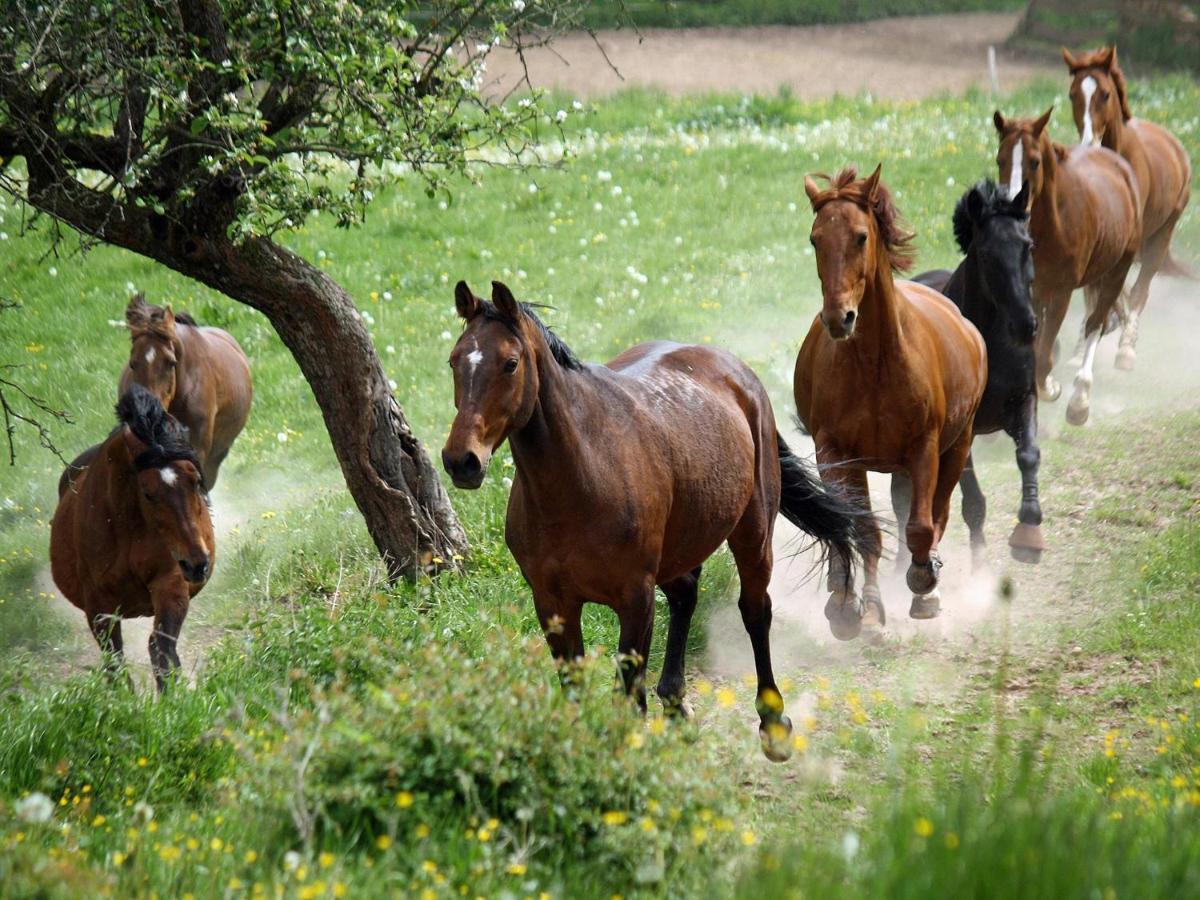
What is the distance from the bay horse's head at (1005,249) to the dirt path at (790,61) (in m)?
15.3

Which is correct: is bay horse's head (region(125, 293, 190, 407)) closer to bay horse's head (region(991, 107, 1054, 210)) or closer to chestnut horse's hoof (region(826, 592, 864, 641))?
chestnut horse's hoof (region(826, 592, 864, 641))

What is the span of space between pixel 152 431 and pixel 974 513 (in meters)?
5.52

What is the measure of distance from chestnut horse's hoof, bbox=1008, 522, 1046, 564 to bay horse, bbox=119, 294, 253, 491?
17.4ft

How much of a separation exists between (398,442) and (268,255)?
137 cm

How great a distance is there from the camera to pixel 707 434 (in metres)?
6.46

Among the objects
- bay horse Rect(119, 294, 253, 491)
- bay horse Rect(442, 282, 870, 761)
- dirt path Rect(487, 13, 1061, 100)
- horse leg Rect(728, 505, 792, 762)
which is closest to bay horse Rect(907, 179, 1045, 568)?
horse leg Rect(728, 505, 792, 762)

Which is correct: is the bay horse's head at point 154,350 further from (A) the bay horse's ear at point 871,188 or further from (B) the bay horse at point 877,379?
(A) the bay horse's ear at point 871,188

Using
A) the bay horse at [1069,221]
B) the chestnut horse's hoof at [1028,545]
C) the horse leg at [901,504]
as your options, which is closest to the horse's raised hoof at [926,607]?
the chestnut horse's hoof at [1028,545]

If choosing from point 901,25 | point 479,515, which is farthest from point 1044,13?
point 479,515

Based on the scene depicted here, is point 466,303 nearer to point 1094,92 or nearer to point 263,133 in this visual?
point 263,133

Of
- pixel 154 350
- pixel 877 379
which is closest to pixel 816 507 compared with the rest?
pixel 877 379

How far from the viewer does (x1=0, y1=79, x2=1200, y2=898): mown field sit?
4137 millimetres

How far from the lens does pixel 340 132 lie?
7176 millimetres

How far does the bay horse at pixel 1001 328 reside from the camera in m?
8.84
